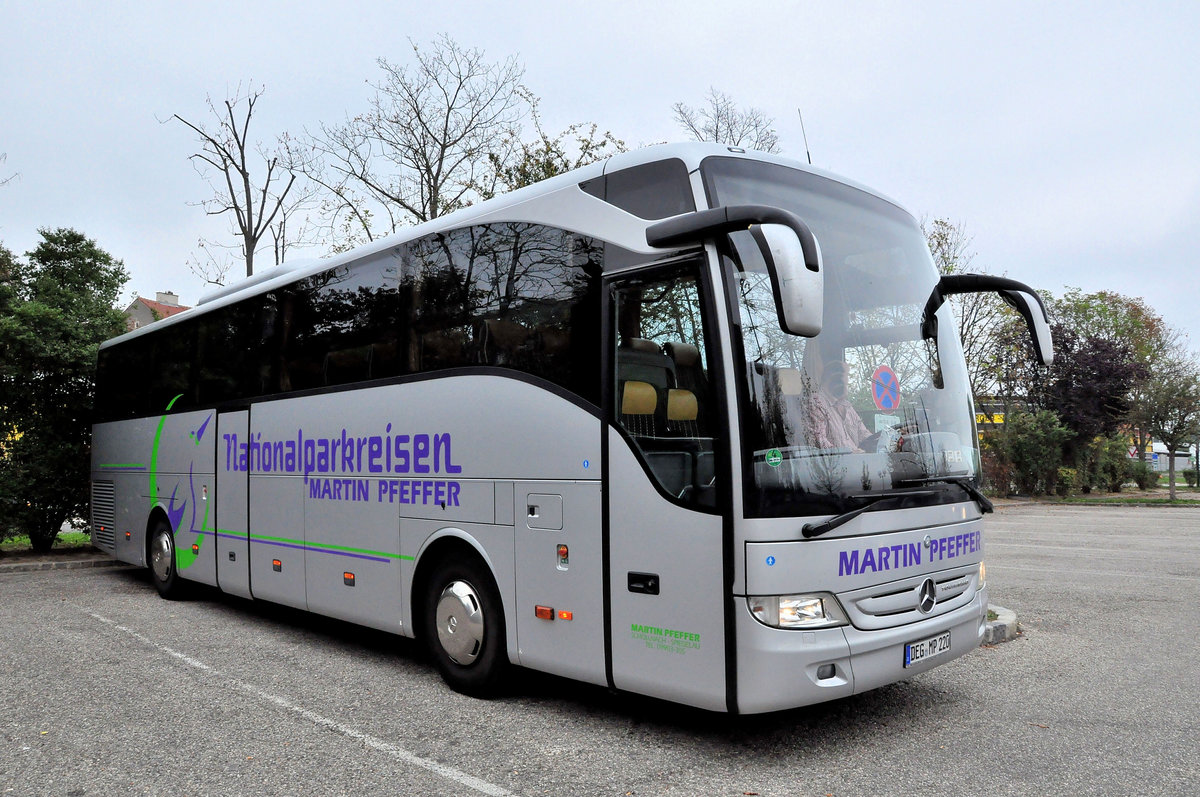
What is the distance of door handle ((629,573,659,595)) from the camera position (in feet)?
16.6

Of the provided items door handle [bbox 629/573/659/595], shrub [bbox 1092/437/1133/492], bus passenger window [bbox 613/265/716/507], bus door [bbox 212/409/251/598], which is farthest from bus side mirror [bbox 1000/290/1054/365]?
shrub [bbox 1092/437/1133/492]

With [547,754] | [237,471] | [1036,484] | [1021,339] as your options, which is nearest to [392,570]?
[547,754]

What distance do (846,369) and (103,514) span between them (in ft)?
37.7

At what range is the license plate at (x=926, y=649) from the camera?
5.09m

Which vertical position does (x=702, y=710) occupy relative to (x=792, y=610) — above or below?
below

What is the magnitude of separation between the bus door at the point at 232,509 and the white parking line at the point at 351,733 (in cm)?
128

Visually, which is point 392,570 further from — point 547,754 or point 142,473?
point 142,473

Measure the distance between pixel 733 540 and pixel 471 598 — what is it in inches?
93.2

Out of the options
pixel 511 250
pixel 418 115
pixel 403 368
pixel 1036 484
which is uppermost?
pixel 418 115

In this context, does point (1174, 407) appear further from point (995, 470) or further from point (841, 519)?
point (841, 519)

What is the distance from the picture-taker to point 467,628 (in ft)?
20.7

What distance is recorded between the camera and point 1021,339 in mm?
34688

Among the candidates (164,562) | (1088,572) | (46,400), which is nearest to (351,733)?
(164,562)

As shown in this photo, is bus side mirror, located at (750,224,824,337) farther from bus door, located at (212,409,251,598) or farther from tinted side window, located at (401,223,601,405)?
bus door, located at (212,409,251,598)
